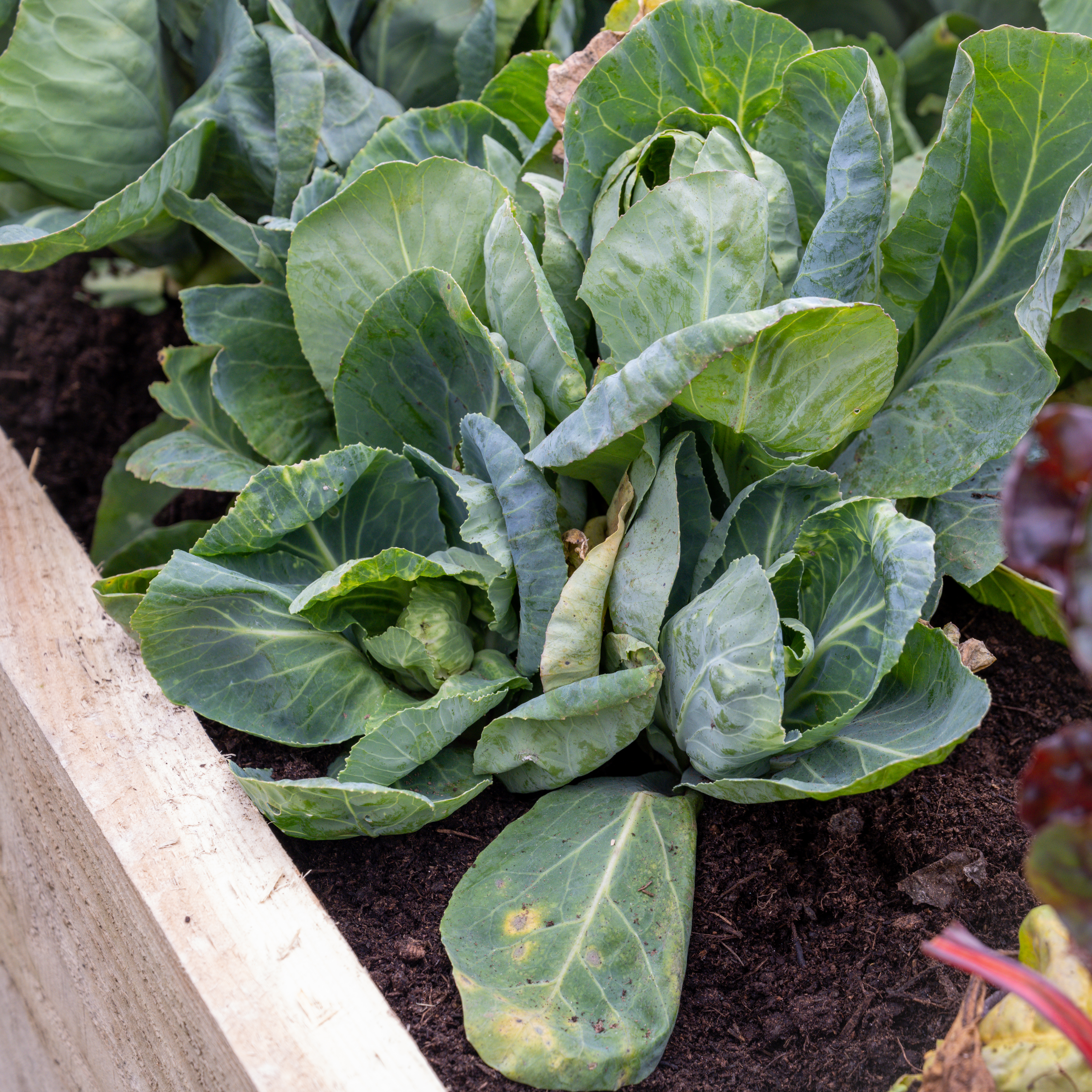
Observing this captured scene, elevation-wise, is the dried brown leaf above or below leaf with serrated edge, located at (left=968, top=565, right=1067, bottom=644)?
above

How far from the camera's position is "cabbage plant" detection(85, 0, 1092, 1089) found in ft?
2.66

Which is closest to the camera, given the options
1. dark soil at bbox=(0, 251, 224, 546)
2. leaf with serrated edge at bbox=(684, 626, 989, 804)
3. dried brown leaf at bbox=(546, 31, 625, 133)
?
leaf with serrated edge at bbox=(684, 626, 989, 804)

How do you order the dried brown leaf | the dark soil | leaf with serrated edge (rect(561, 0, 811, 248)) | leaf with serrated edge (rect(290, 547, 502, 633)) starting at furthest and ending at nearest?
the dark soil, the dried brown leaf, leaf with serrated edge (rect(561, 0, 811, 248)), leaf with serrated edge (rect(290, 547, 502, 633))

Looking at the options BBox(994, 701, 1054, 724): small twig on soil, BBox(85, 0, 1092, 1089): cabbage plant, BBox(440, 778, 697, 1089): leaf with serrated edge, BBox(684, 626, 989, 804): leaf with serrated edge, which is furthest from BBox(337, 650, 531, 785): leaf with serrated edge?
BBox(994, 701, 1054, 724): small twig on soil

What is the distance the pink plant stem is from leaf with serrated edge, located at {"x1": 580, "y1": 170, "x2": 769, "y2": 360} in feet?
1.61

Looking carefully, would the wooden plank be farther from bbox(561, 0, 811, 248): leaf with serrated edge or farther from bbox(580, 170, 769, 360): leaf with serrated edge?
bbox(561, 0, 811, 248): leaf with serrated edge

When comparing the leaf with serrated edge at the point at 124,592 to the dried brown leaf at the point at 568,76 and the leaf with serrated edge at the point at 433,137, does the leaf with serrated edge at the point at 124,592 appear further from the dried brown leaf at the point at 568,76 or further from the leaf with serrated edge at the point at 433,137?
the dried brown leaf at the point at 568,76

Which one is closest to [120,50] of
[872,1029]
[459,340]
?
[459,340]

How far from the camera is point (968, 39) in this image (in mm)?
876

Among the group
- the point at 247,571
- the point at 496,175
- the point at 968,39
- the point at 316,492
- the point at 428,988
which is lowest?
the point at 428,988

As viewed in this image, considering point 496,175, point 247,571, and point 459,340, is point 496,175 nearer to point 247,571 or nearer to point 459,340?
point 459,340

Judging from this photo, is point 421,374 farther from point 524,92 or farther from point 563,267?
point 524,92

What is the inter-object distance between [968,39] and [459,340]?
0.56 metres

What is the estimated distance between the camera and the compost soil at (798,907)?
826mm
